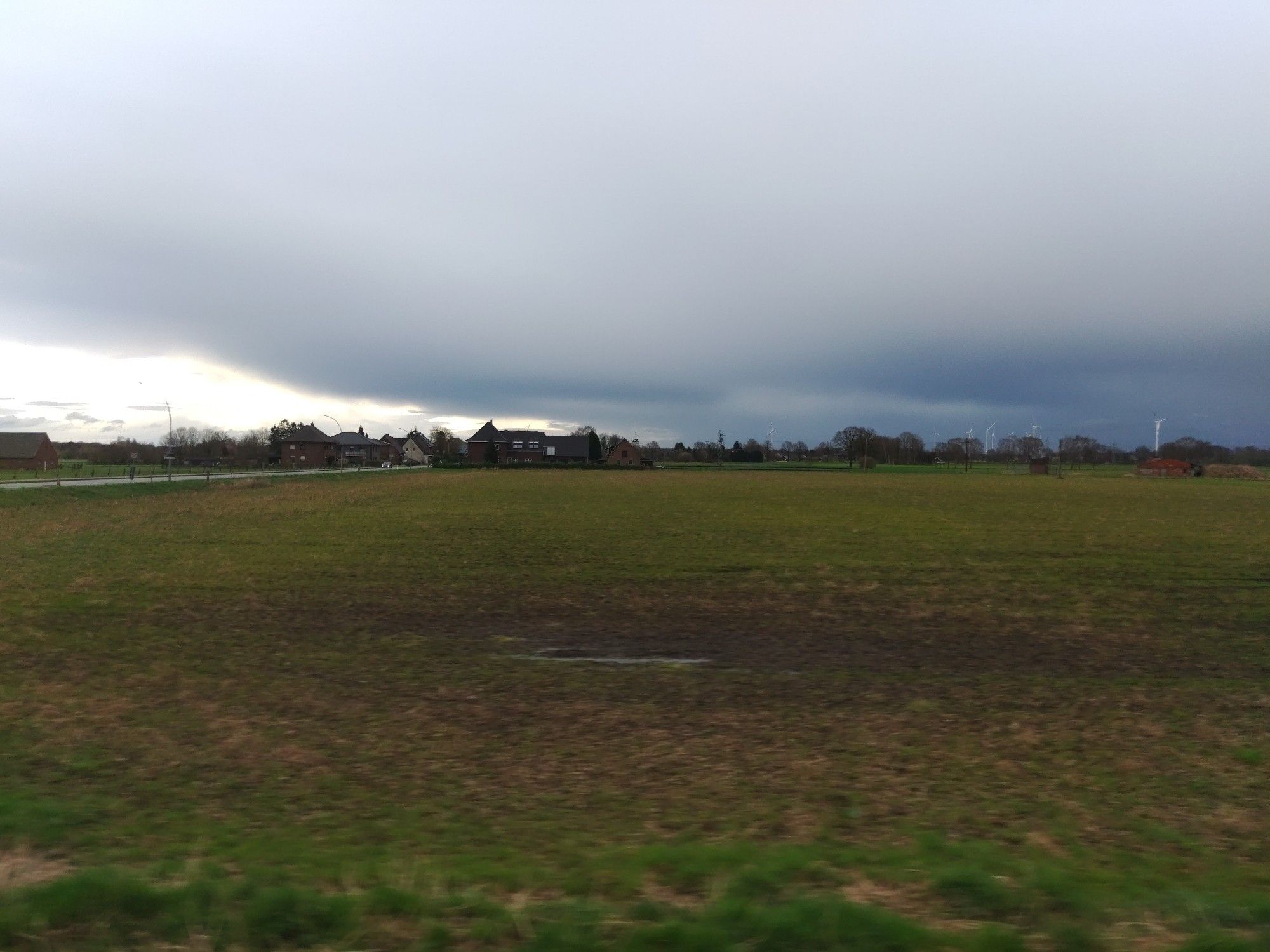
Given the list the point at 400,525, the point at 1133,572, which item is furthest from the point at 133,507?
the point at 1133,572

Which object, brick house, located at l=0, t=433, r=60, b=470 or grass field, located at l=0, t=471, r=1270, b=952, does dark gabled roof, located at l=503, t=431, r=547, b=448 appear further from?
grass field, located at l=0, t=471, r=1270, b=952

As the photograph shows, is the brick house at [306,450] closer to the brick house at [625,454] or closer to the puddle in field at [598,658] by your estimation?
the brick house at [625,454]

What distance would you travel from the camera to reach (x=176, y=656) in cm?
1125

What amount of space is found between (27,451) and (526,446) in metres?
90.5

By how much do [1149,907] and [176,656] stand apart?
35.6 ft

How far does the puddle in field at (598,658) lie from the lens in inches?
460

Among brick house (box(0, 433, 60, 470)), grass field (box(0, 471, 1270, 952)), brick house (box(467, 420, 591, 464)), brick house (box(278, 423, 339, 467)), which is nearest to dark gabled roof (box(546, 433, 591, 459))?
brick house (box(467, 420, 591, 464))

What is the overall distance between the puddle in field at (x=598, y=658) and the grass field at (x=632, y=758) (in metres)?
0.11

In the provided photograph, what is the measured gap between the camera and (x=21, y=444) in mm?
122438

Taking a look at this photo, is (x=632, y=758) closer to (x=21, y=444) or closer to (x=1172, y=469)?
(x=21, y=444)

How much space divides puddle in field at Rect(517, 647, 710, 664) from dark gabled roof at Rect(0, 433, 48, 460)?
435ft

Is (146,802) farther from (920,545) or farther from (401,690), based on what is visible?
(920,545)

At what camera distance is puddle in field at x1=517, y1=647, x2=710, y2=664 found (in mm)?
11680

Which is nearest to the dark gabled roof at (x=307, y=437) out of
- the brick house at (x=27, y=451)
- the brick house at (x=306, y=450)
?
the brick house at (x=306, y=450)
